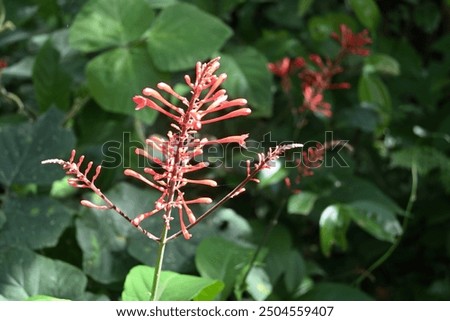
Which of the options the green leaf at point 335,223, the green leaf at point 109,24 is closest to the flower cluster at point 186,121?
the green leaf at point 335,223

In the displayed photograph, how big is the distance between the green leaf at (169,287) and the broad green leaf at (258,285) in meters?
0.25

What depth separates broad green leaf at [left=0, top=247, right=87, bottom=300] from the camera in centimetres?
83

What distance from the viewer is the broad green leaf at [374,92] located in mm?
1424

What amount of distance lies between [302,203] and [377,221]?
0.51ft

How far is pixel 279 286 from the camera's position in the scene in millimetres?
1261

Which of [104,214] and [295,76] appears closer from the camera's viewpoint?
[104,214]

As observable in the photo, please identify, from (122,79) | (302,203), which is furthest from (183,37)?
(302,203)

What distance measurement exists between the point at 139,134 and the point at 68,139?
10.1 inches

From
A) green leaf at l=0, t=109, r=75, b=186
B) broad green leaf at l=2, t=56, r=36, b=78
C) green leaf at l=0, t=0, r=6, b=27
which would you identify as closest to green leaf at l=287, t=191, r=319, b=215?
green leaf at l=0, t=109, r=75, b=186

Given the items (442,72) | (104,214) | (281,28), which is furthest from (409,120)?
(104,214)

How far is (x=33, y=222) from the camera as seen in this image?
3.16 feet

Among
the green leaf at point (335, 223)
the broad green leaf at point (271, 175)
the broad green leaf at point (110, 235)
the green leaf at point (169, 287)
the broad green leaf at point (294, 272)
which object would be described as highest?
the green leaf at point (169, 287)
